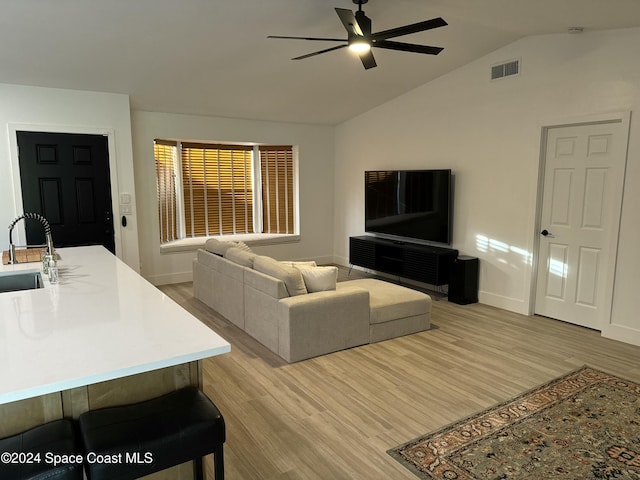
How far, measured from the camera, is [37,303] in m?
2.24

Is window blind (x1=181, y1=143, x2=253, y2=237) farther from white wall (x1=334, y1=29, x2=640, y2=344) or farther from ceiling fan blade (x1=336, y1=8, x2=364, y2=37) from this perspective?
ceiling fan blade (x1=336, y1=8, x2=364, y2=37)

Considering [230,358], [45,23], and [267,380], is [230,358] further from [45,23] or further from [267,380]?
[45,23]

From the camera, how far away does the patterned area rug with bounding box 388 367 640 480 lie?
7.63 ft

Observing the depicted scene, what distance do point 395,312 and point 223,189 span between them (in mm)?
4140

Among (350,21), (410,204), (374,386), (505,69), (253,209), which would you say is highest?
(505,69)

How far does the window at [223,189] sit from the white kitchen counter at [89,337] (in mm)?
4245

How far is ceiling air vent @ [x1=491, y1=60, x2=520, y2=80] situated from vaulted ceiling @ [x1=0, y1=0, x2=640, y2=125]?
224mm

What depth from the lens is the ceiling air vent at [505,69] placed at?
4926 mm

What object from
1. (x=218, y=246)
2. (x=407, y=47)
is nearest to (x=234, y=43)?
(x=407, y=47)

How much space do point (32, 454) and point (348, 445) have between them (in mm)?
1672

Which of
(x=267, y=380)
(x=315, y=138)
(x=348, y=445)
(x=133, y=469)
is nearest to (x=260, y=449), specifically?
(x=348, y=445)

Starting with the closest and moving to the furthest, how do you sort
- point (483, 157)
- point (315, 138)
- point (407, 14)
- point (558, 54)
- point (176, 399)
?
1. point (176, 399)
2. point (407, 14)
3. point (558, 54)
4. point (483, 157)
5. point (315, 138)

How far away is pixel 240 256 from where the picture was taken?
439 centimetres

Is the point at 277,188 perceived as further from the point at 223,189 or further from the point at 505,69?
the point at 505,69
